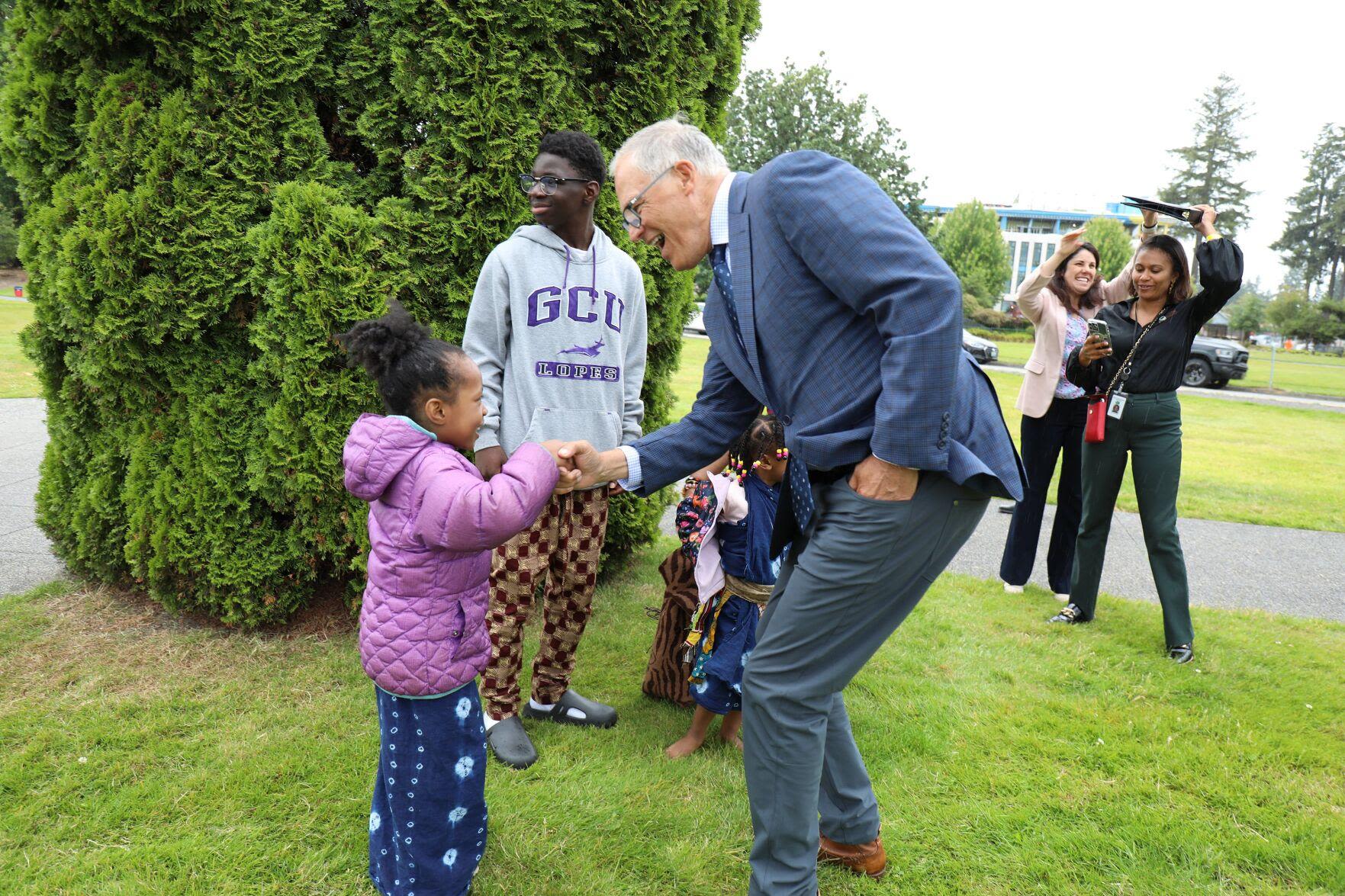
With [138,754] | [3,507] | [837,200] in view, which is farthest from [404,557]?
[3,507]

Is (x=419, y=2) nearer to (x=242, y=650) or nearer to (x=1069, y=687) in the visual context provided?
(x=242, y=650)

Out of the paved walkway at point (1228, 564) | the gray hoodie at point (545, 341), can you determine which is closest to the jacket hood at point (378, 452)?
the gray hoodie at point (545, 341)

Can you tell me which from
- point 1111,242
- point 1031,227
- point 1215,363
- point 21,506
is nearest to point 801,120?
point 1215,363

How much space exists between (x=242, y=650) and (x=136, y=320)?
1633 millimetres

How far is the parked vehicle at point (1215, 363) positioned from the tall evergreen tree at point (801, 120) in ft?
58.5

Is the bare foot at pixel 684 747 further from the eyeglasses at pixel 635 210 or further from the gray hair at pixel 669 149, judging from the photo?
the gray hair at pixel 669 149

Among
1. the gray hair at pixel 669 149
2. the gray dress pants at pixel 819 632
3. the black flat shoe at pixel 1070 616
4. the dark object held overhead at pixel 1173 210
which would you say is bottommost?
the black flat shoe at pixel 1070 616

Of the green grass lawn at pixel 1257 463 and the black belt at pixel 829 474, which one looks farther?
the green grass lawn at pixel 1257 463

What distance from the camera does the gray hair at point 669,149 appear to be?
2.44 m

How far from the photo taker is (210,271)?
12.7 feet

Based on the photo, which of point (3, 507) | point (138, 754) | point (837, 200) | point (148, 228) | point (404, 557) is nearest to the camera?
point (837, 200)

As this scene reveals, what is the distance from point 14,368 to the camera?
40.7 ft

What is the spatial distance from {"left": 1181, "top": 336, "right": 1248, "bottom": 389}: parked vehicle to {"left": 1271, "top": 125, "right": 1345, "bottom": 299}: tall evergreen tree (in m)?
49.4

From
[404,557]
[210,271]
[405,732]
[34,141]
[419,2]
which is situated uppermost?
[419,2]
